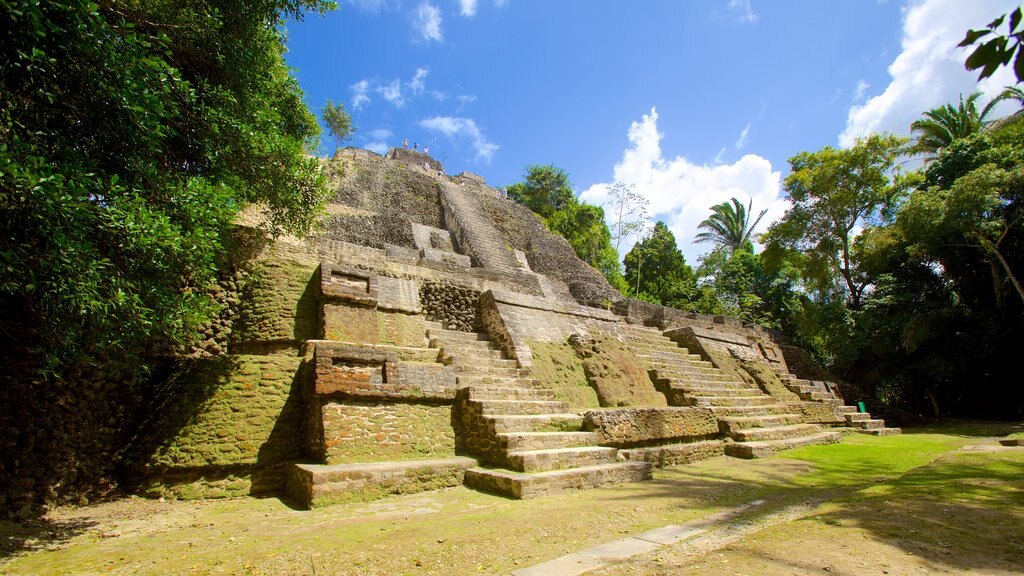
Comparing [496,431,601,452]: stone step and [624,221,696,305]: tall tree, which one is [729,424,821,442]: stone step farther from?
[624,221,696,305]: tall tree

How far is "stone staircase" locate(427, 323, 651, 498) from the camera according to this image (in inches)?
192

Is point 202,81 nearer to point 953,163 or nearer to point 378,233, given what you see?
point 378,233

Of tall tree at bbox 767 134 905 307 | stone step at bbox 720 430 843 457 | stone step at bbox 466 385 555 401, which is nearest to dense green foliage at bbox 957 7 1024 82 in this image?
stone step at bbox 466 385 555 401

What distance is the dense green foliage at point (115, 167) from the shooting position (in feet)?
9.73

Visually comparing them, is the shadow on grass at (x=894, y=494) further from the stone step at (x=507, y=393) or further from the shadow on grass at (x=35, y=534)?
the shadow on grass at (x=35, y=534)

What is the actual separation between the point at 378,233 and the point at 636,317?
7965mm

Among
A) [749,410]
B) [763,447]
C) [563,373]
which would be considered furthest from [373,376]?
[749,410]

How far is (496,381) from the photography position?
6609mm

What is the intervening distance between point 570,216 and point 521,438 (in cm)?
2318

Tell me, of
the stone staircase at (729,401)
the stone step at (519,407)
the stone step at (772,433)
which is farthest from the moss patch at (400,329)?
the stone step at (772,433)

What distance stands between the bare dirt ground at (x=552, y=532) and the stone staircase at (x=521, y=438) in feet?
0.77

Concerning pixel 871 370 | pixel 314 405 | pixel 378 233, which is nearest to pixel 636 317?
pixel 378 233

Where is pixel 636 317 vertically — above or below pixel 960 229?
below

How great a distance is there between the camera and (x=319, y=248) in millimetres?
7371
